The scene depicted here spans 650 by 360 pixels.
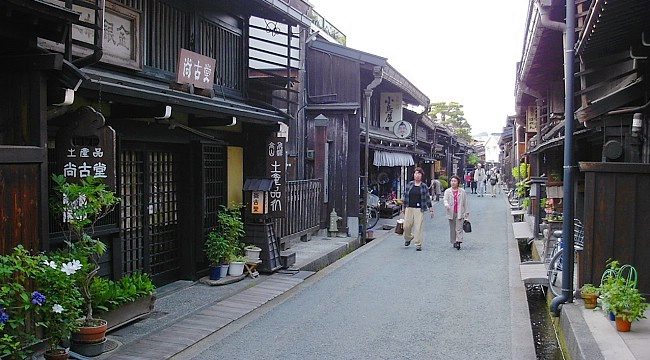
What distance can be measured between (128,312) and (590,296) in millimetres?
6806

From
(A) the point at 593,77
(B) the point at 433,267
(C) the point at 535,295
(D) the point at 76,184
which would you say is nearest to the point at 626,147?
(A) the point at 593,77

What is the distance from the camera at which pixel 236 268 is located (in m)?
11.9

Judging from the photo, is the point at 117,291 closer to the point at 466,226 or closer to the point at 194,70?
the point at 194,70

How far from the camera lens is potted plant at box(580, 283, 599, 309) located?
8398 millimetres

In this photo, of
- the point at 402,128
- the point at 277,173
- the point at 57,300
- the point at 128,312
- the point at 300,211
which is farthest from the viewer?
the point at 402,128

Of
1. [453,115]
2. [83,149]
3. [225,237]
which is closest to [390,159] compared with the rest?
[225,237]

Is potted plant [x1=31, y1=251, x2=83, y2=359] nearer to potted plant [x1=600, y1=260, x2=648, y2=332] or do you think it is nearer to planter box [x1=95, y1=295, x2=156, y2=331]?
planter box [x1=95, y1=295, x2=156, y2=331]

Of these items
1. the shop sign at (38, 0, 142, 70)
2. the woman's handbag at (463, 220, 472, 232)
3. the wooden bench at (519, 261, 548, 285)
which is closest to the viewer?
the shop sign at (38, 0, 142, 70)

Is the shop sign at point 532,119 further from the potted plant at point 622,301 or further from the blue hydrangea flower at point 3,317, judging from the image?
the blue hydrangea flower at point 3,317

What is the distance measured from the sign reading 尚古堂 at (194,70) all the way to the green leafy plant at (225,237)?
9.18 ft

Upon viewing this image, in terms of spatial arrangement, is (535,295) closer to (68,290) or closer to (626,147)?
(626,147)

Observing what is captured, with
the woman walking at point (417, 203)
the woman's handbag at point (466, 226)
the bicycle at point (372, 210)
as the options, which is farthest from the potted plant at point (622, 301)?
the bicycle at point (372, 210)

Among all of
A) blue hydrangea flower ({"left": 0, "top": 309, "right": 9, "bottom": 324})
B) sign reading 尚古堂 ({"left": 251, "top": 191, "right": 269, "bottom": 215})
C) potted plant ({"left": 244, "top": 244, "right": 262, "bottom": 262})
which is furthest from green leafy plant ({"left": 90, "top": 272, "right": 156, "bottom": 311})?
sign reading 尚古堂 ({"left": 251, "top": 191, "right": 269, "bottom": 215})

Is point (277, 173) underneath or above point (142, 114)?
underneath
